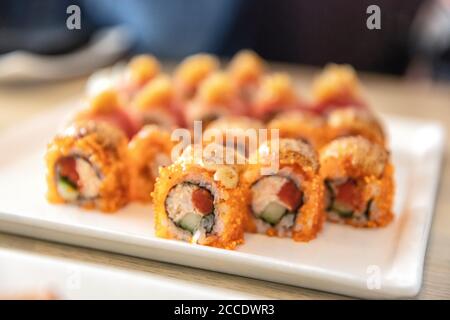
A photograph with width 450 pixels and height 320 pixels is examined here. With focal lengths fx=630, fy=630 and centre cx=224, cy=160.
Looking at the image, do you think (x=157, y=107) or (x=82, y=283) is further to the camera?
(x=157, y=107)

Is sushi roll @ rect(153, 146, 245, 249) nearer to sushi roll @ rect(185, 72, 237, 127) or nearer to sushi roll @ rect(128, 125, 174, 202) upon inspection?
sushi roll @ rect(128, 125, 174, 202)

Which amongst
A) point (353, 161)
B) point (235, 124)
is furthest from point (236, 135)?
point (353, 161)

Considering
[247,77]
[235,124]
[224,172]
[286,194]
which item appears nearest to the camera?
[224,172]

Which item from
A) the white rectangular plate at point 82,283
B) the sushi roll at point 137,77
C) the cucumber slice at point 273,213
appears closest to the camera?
the white rectangular plate at point 82,283

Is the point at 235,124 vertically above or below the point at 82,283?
above

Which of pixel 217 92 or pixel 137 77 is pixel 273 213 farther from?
pixel 137 77

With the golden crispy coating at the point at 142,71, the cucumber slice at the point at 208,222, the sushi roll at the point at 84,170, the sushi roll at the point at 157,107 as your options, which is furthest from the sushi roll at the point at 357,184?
the golden crispy coating at the point at 142,71

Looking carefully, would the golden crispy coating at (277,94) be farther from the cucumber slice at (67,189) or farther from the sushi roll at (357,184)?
the cucumber slice at (67,189)
